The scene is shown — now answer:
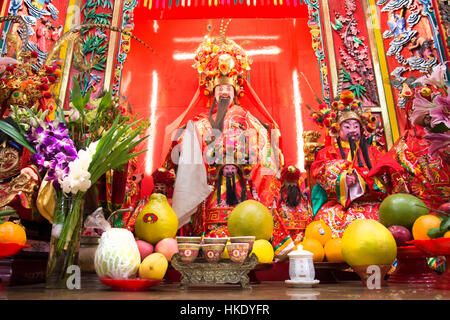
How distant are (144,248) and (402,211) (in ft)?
3.50

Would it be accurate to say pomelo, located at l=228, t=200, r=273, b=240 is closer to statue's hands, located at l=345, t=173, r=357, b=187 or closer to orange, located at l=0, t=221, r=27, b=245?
orange, located at l=0, t=221, r=27, b=245

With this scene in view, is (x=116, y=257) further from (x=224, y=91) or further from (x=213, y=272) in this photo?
(x=224, y=91)

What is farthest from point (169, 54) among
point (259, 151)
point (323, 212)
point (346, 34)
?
point (323, 212)

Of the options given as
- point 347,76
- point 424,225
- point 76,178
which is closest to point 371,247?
point 424,225

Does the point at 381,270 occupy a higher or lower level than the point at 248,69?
lower

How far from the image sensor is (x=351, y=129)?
2.54m

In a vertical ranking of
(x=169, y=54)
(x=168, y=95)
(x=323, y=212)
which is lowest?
(x=323, y=212)

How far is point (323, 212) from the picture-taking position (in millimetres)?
2326

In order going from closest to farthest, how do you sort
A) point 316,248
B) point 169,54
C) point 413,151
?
1. point 316,248
2. point 413,151
3. point 169,54

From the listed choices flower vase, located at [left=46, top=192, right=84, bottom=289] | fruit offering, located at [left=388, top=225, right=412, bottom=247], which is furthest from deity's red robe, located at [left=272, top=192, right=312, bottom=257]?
flower vase, located at [left=46, top=192, right=84, bottom=289]

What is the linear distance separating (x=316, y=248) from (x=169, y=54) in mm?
2731

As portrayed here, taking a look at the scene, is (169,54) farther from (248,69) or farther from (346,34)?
(346,34)

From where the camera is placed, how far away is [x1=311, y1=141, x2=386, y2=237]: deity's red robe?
87.7 inches

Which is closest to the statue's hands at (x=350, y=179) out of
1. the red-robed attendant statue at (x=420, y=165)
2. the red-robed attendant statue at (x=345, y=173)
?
the red-robed attendant statue at (x=345, y=173)
